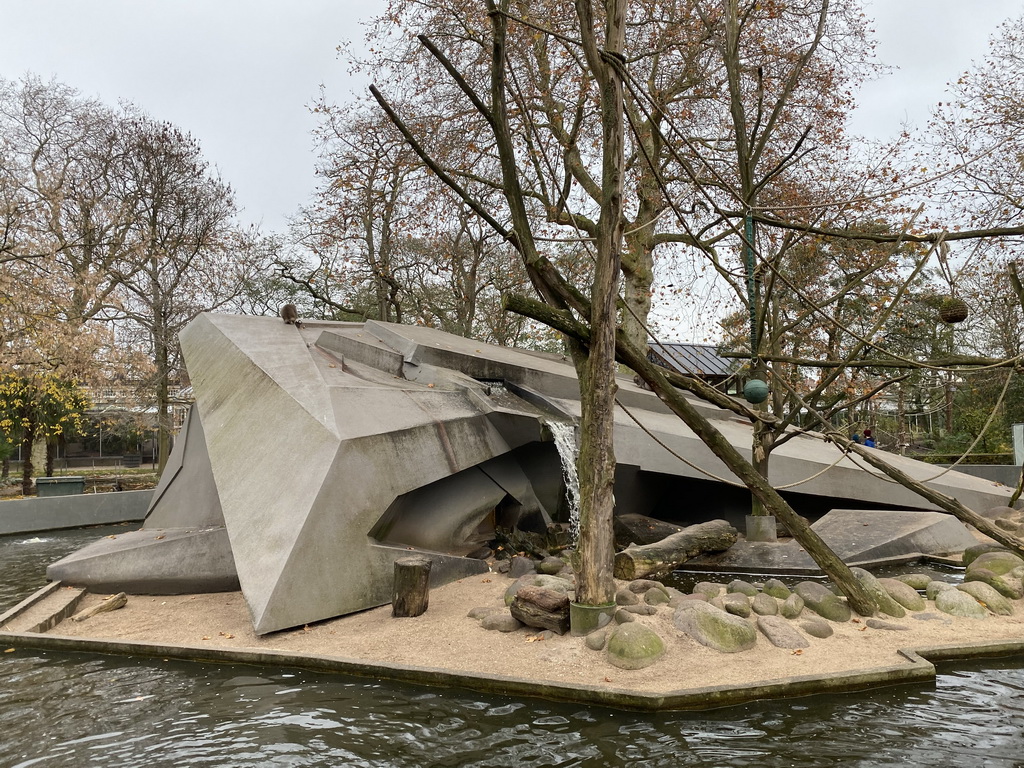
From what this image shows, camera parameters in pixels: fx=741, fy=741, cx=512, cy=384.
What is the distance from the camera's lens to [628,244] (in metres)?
19.2

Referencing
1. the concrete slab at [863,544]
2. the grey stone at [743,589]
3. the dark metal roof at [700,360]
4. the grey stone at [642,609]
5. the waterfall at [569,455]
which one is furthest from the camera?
the dark metal roof at [700,360]

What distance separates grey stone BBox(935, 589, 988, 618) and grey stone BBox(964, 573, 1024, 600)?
63 cm

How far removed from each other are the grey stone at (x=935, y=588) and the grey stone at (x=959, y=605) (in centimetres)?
15

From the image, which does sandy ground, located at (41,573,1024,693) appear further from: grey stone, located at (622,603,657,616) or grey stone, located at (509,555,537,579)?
grey stone, located at (509,555,537,579)

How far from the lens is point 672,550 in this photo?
9898 millimetres

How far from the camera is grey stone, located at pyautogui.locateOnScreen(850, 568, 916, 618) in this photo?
7.27 meters

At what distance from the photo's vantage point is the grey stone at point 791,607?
7.08m

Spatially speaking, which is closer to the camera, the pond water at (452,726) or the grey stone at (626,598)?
the pond water at (452,726)

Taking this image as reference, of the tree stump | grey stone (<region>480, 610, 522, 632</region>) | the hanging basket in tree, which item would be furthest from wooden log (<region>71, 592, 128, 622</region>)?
the hanging basket in tree

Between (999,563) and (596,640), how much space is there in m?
5.30

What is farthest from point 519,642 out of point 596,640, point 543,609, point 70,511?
point 70,511

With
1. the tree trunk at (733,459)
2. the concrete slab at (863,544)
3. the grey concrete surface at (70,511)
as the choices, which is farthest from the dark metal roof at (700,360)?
the tree trunk at (733,459)

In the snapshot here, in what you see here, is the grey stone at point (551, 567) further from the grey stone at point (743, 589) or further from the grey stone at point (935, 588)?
the grey stone at point (935, 588)

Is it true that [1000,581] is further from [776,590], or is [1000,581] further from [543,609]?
[543,609]
